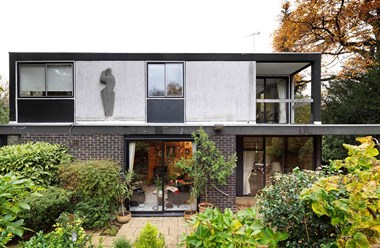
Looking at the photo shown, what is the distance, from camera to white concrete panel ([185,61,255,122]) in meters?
7.83

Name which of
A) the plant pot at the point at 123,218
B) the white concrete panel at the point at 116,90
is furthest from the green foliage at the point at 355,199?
the white concrete panel at the point at 116,90

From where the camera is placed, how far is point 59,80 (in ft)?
25.7

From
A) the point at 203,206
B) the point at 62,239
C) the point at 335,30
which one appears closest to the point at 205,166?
the point at 203,206

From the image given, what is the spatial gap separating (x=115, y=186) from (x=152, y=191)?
1.38m

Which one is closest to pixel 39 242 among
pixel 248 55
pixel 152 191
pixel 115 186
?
pixel 115 186

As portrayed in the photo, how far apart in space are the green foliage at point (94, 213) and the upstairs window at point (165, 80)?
3.83m

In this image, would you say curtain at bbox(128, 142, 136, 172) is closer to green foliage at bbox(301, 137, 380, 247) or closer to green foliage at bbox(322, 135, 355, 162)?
green foliage at bbox(301, 137, 380, 247)

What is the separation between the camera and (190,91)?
7.83m

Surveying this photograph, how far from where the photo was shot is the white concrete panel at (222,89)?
25.7 feet

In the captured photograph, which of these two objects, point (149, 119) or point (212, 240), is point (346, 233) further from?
point (149, 119)

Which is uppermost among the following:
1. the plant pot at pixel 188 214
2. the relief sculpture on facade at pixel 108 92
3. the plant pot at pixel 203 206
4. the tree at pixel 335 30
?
the tree at pixel 335 30

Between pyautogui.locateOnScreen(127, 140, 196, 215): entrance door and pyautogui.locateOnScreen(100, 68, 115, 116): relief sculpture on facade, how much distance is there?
1.46 m

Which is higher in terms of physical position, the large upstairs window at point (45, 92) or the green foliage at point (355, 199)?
the large upstairs window at point (45, 92)

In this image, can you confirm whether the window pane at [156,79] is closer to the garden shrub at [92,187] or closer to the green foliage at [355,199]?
the garden shrub at [92,187]
